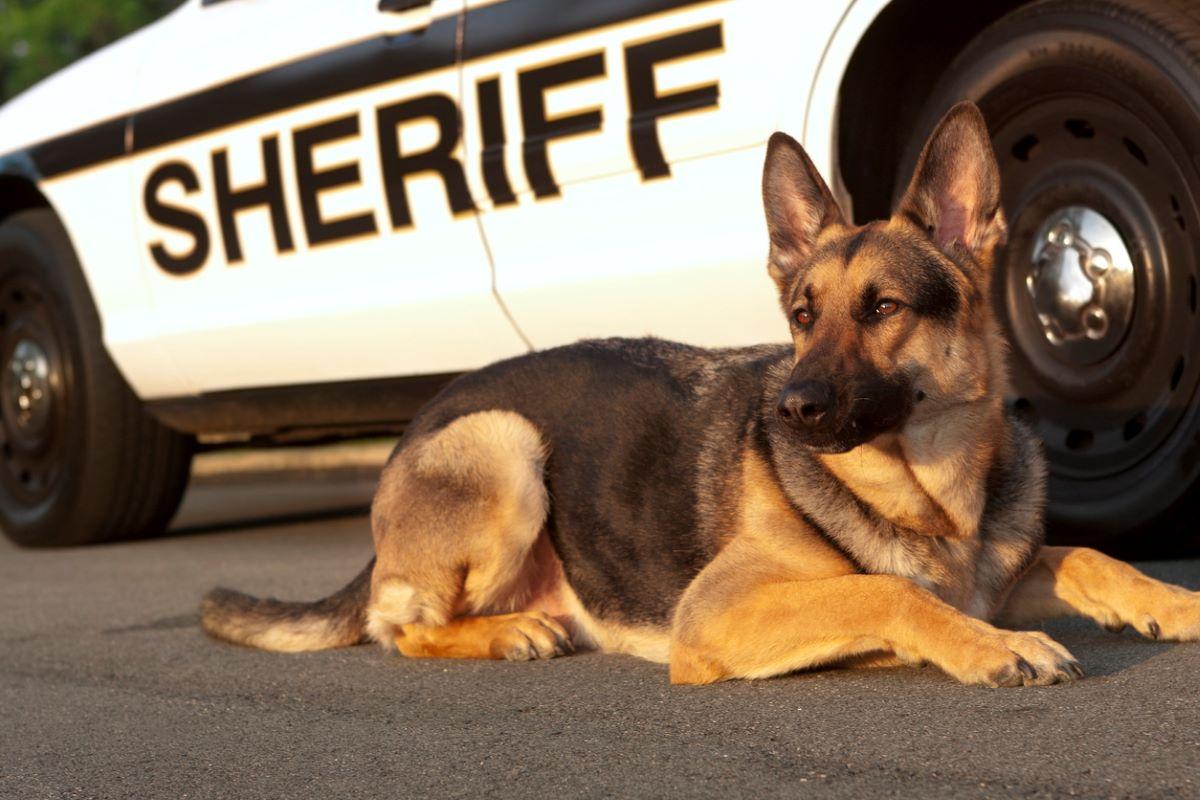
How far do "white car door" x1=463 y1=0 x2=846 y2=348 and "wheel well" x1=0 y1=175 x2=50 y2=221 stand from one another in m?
2.73

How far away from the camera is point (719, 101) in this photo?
4430 mm

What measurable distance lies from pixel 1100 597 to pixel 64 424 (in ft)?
15.1

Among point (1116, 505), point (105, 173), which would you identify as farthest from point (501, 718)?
point (105, 173)

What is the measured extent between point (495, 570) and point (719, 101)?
1405 mm

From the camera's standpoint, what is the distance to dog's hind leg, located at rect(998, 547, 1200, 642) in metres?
3.47

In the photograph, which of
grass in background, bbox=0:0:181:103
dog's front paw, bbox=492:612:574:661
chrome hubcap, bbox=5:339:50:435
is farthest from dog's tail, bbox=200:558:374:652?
grass in background, bbox=0:0:181:103

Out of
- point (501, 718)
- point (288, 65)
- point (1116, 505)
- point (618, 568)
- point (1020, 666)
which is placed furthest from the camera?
point (288, 65)

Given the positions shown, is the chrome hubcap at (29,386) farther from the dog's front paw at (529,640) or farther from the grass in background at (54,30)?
the grass in background at (54,30)

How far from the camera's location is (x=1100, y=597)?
3.57 meters

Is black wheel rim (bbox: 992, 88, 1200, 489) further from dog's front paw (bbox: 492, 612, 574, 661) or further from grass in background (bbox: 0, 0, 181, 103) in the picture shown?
grass in background (bbox: 0, 0, 181, 103)

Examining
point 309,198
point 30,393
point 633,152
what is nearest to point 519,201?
point 633,152

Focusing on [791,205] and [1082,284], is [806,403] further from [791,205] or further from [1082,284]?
[1082,284]

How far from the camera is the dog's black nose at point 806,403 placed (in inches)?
131

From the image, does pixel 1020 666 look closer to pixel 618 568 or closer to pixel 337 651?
pixel 618 568
